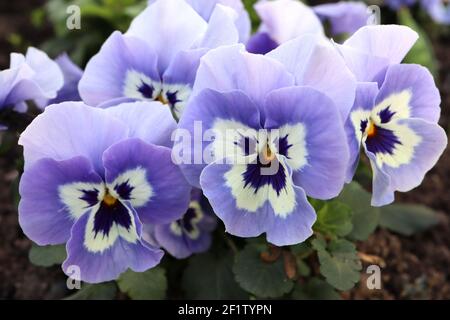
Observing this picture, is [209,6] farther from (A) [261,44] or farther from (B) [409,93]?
(B) [409,93]

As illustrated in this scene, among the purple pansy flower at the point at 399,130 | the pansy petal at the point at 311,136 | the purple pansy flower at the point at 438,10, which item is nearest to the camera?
the pansy petal at the point at 311,136

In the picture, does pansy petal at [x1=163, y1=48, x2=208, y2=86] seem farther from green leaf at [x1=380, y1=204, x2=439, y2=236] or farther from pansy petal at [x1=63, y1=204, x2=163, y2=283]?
green leaf at [x1=380, y1=204, x2=439, y2=236]

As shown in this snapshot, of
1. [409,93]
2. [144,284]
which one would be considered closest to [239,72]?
[409,93]

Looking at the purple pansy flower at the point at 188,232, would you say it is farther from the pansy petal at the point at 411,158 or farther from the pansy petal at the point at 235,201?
the pansy petal at the point at 411,158

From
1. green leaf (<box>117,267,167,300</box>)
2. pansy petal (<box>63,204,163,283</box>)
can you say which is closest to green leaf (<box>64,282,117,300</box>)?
green leaf (<box>117,267,167,300</box>)

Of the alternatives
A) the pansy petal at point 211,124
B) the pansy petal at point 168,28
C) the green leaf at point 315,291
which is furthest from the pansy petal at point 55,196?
the green leaf at point 315,291

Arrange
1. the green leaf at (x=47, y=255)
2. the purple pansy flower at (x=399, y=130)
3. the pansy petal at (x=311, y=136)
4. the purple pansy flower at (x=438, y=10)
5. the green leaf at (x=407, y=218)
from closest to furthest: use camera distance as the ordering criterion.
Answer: the pansy petal at (x=311, y=136) → the purple pansy flower at (x=399, y=130) → the green leaf at (x=47, y=255) → the green leaf at (x=407, y=218) → the purple pansy flower at (x=438, y=10)
